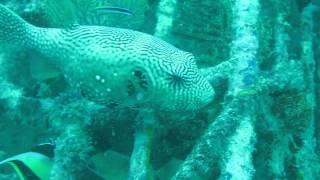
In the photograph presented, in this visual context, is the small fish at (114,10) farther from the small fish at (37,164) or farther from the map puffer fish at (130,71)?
the small fish at (37,164)

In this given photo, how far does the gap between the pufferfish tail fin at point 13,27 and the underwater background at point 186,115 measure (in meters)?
0.17

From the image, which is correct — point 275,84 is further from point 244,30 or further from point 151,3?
point 151,3

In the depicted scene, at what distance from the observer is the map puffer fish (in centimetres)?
238

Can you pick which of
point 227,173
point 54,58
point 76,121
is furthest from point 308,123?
point 54,58

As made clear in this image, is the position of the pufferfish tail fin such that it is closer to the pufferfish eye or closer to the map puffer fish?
the map puffer fish

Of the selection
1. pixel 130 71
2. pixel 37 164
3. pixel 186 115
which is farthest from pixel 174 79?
pixel 37 164

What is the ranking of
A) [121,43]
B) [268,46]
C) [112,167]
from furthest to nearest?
[268,46] → [112,167] → [121,43]

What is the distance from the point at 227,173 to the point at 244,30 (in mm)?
1130

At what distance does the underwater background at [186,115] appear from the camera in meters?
2.40

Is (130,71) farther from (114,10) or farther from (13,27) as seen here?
(13,27)

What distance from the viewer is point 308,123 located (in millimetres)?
2873

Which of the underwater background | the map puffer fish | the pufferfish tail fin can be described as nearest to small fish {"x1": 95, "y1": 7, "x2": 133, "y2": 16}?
the underwater background

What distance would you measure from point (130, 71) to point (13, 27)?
1115 millimetres

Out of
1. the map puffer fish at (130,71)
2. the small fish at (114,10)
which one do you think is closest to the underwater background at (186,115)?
the small fish at (114,10)
